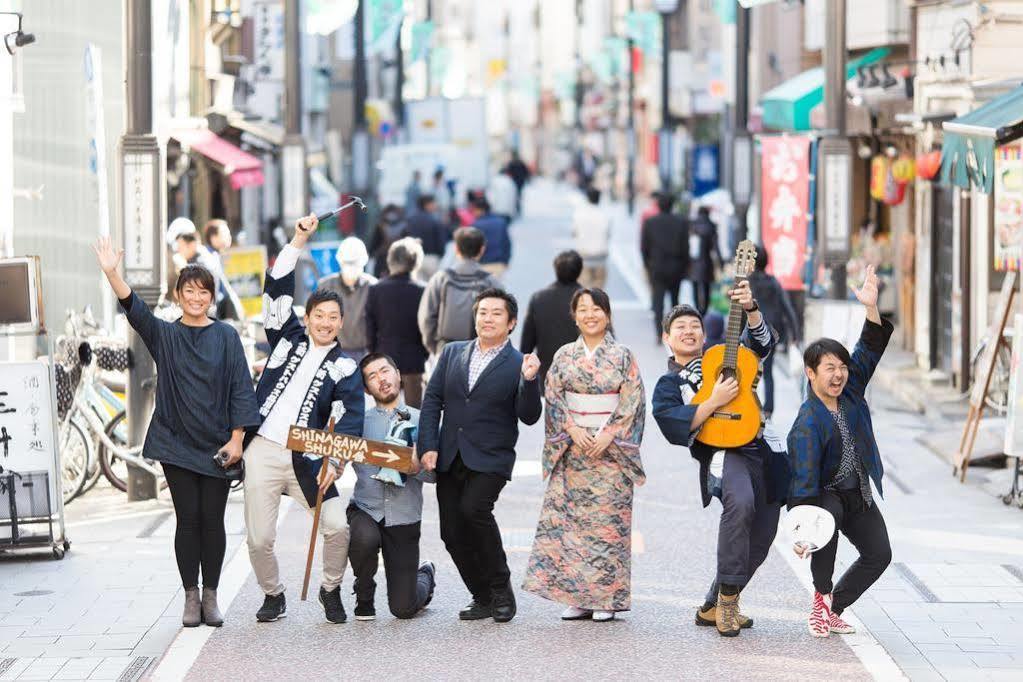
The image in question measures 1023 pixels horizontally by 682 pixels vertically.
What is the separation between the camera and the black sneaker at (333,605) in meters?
9.56

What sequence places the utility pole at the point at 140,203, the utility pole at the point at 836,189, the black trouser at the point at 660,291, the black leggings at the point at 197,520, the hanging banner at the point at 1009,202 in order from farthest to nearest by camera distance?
1. the black trouser at the point at 660,291
2. the utility pole at the point at 836,189
3. the hanging banner at the point at 1009,202
4. the utility pole at the point at 140,203
5. the black leggings at the point at 197,520

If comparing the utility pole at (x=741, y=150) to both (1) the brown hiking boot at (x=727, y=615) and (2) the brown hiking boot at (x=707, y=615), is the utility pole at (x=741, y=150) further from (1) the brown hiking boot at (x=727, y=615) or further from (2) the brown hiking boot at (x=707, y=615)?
(1) the brown hiking boot at (x=727, y=615)

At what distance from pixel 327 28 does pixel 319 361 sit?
1867 centimetres

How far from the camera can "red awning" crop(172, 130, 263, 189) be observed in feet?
74.0

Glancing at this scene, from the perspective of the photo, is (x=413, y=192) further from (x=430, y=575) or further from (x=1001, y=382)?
(x=430, y=575)

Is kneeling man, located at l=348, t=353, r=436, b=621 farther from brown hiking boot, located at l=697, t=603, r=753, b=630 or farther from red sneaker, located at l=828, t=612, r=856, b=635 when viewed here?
red sneaker, located at l=828, t=612, r=856, b=635

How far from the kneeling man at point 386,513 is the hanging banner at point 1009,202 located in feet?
24.1

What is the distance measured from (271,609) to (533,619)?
4.25 feet

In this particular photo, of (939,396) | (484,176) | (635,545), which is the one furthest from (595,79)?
(635,545)

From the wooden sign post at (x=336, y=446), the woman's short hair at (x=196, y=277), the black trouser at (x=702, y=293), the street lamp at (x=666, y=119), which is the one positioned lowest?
the wooden sign post at (x=336, y=446)

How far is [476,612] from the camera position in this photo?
380 inches

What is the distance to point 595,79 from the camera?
10712 centimetres

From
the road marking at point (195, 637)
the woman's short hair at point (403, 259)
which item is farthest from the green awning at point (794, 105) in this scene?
the road marking at point (195, 637)

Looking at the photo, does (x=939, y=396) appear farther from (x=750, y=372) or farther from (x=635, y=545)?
(x=750, y=372)
